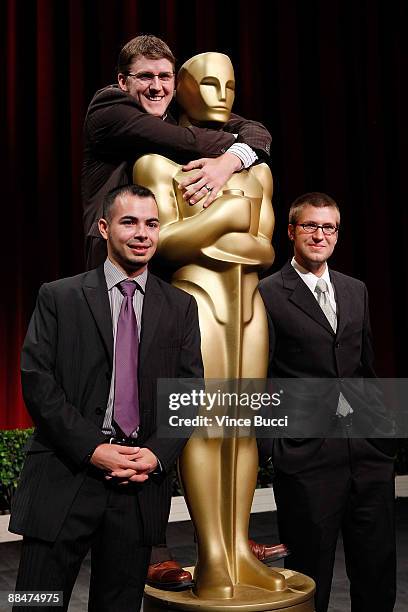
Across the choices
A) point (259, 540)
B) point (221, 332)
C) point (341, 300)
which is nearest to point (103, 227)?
point (221, 332)

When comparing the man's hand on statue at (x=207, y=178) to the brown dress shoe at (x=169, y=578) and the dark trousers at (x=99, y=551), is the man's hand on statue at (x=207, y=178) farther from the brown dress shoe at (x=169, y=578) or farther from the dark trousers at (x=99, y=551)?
the brown dress shoe at (x=169, y=578)

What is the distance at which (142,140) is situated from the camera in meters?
2.12

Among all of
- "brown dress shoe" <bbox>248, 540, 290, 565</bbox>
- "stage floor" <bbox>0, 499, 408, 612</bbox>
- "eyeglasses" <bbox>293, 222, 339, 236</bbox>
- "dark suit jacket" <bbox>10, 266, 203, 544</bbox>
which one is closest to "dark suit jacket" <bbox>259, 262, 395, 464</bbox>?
"eyeglasses" <bbox>293, 222, 339, 236</bbox>

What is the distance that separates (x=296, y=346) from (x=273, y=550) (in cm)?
57

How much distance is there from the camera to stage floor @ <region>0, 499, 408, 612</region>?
10.7 feet

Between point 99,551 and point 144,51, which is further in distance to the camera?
point 144,51

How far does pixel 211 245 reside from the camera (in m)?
2.13

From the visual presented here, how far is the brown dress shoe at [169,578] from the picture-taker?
6.89 feet

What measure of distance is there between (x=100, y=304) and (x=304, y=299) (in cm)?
78

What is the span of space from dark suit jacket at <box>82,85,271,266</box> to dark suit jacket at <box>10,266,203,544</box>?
0.34 meters

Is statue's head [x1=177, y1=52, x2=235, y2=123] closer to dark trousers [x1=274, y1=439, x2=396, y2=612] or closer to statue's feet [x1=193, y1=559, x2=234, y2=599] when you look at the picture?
dark trousers [x1=274, y1=439, x2=396, y2=612]

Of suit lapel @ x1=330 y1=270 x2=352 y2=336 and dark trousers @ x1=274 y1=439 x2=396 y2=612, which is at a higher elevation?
suit lapel @ x1=330 y1=270 x2=352 y2=336

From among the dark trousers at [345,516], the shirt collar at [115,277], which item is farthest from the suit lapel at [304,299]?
the shirt collar at [115,277]

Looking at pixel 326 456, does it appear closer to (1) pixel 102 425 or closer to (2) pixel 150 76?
(1) pixel 102 425
